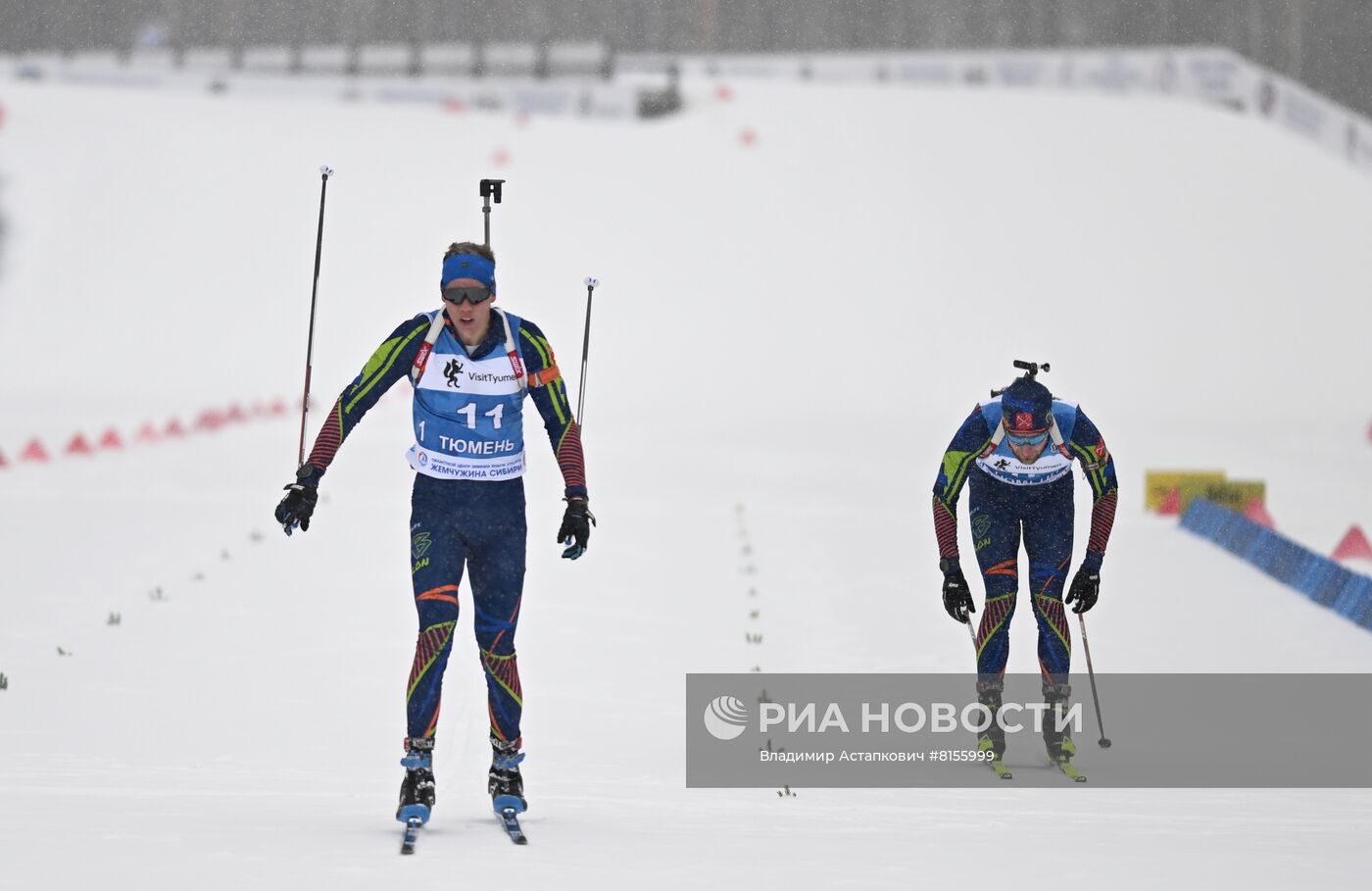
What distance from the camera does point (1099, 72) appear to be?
56125 millimetres

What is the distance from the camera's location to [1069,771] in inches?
346

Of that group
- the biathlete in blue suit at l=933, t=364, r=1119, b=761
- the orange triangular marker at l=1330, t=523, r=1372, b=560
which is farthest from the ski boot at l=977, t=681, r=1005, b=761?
the orange triangular marker at l=1330, t=523, r=1372, b=560

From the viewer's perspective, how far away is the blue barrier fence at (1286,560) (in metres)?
14.0

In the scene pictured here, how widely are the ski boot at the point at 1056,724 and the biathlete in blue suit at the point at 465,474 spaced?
9.74 feet

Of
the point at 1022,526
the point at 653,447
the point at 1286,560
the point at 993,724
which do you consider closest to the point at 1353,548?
the point at 1286,560

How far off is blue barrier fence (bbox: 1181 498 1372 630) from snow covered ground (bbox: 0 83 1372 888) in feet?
0.87

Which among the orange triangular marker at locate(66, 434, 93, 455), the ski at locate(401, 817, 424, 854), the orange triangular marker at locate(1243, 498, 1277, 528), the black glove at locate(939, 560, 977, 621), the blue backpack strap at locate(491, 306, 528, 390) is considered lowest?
the ski at locate(401, 817, 424, 854)

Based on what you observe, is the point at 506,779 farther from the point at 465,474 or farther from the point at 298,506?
the point at 298,506

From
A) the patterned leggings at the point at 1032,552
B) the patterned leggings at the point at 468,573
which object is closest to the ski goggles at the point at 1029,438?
the patterned leggings at the point at 1032,552

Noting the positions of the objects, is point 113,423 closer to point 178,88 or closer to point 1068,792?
point 1068,792

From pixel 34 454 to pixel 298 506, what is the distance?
18.4 m

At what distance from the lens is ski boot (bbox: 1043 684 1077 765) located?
893cm

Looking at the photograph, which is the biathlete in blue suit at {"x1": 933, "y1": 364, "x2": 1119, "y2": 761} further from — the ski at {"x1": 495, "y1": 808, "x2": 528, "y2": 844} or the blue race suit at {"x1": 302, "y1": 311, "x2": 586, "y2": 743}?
the ski at {"x1": 495, "y1": 808, "x2": 528, "y2": 844}

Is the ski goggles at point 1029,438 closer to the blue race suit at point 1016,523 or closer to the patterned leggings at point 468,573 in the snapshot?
the blue race suit at point 1016,523
